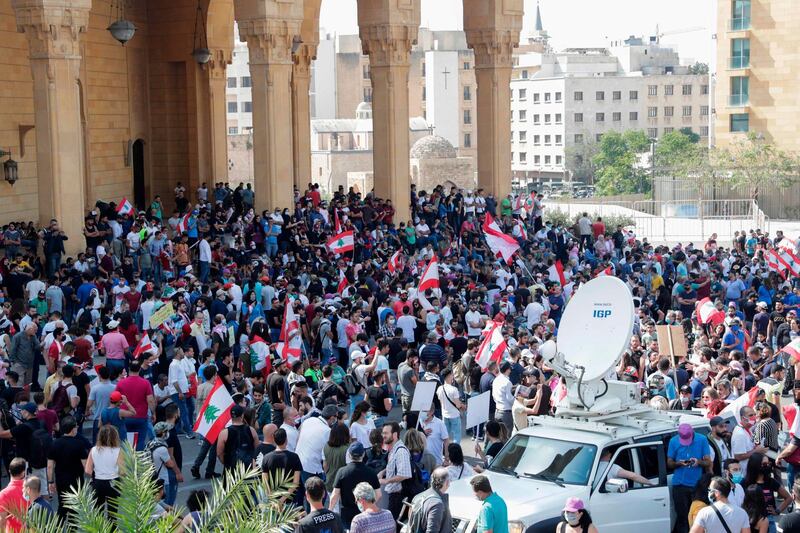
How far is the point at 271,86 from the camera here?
29750 millimetres

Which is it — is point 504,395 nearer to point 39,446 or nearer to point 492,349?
point 492,349

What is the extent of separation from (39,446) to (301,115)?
26819 millimetres

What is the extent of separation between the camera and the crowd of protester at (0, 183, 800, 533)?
38.7ft

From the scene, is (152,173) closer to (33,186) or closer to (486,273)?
(33,186)

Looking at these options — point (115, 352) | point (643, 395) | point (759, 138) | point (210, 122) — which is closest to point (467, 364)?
point (643, 395)

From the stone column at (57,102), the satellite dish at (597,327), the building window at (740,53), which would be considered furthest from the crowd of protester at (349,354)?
the building window at (740,53)

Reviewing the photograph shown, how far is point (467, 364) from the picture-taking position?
17.2 meters

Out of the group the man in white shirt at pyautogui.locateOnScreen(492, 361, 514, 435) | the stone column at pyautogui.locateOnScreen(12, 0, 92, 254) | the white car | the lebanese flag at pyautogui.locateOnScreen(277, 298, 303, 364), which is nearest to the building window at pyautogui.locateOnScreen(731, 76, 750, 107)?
the stone column at pyautogui.locateOnScreen(12, 0, 92, 254)

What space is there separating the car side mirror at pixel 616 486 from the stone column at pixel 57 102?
16.2 meters

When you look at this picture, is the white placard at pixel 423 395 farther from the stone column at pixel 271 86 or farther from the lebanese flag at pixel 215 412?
the stone column at pixel 271 86

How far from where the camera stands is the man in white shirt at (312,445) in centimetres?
1252

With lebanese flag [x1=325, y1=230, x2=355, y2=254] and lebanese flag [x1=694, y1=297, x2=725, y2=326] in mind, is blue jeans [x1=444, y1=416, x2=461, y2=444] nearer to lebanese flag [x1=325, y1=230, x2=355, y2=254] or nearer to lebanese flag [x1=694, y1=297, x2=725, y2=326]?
lebanese flag [x1=694, y1=297, x2=725, y2=326]

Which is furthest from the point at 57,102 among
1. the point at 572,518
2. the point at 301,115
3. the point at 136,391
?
the point at 572,518

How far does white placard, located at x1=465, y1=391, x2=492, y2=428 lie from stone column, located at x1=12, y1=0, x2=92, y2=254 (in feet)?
41.9
